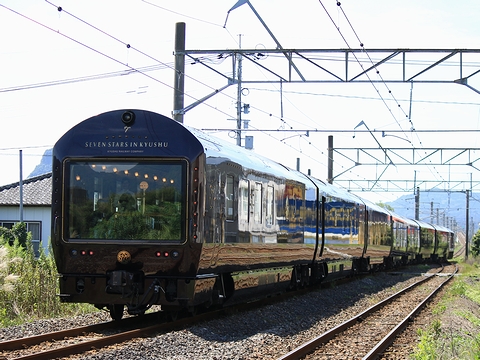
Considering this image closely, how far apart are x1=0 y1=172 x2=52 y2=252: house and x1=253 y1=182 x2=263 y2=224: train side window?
71.9ft

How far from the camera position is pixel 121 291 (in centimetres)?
1070

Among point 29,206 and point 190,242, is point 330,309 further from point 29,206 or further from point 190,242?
point 29,206

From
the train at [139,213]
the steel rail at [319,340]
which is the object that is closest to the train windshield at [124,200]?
the train at [139,213]

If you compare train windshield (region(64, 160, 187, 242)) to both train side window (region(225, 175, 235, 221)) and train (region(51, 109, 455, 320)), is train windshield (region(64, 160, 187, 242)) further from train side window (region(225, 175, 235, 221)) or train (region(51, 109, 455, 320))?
train side window (region(225, 175, 235, 221))

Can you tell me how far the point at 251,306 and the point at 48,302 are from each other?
370 cm

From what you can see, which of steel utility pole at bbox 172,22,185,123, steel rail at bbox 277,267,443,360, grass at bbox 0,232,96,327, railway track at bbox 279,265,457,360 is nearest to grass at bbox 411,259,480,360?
railway track at bbox 279,265,457,360

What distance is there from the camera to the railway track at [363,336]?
399 inches

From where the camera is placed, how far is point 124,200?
10883 mm

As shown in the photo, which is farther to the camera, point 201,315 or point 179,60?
point 179,60

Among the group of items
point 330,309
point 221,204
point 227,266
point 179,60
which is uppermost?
point 179,60

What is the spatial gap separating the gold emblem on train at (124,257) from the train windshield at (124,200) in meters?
0.20

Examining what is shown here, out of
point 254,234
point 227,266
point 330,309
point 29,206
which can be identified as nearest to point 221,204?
point 227,266

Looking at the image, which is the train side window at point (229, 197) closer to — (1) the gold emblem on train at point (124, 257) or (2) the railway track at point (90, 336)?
(2) the railway track at point (90, 336)

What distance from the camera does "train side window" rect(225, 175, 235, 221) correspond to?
Result: 12.0 m
